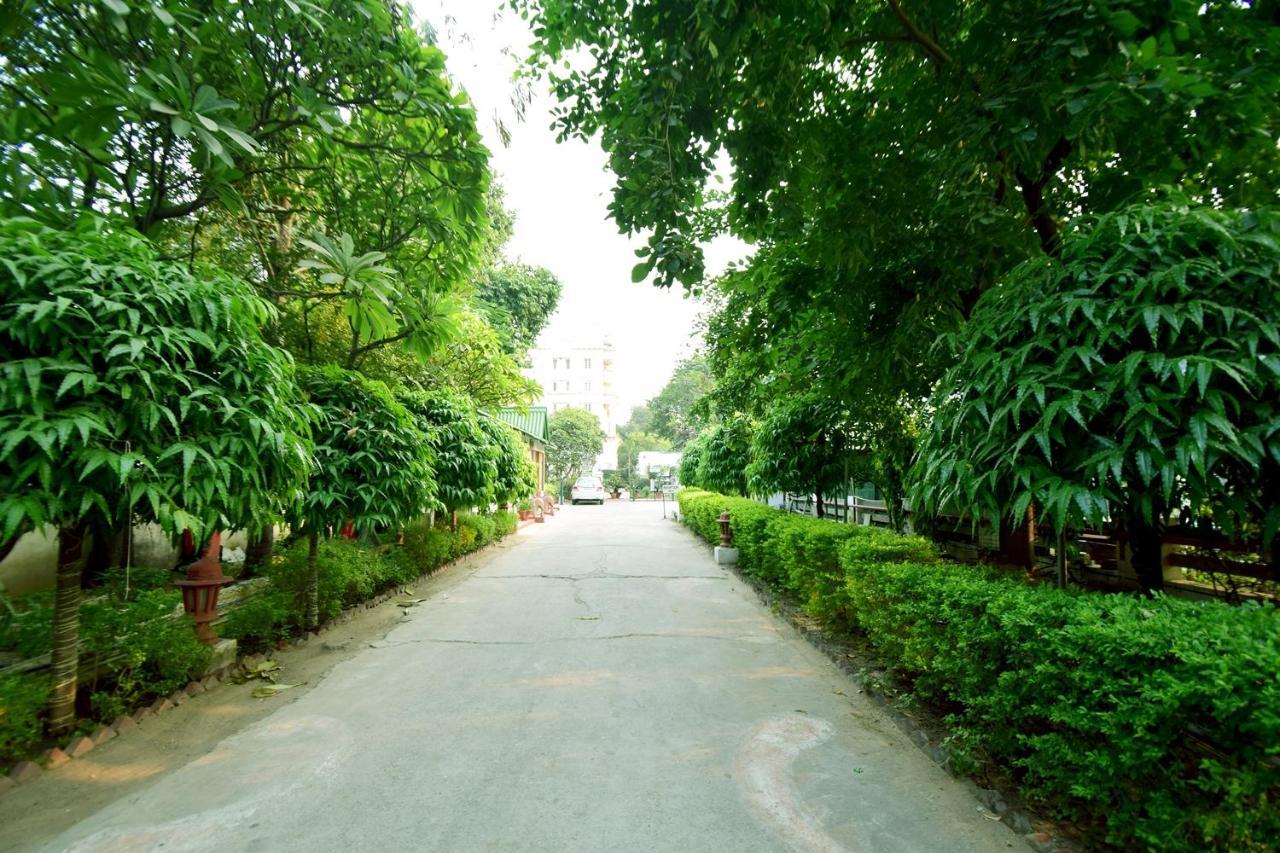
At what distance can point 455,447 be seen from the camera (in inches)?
336

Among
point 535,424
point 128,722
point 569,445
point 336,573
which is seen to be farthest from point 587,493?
point 128,722

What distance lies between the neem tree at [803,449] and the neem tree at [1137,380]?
17.7ft

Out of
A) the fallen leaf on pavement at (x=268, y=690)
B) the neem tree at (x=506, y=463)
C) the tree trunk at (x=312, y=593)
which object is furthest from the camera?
the neem tree at (x=506, y=463)

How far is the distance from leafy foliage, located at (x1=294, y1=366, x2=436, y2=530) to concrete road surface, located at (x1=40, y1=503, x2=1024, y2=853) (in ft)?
4.69

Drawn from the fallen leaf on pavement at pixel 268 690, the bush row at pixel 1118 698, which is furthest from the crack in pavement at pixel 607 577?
the bush row at pixel 1118 698

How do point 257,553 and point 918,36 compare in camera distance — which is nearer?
point 918,36

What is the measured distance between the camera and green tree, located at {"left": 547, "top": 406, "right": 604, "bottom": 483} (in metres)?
38.9

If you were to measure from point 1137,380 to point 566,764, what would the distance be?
3.55 meters

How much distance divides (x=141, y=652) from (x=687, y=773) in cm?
372

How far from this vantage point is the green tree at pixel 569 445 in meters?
38.9

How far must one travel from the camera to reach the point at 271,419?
361 cm

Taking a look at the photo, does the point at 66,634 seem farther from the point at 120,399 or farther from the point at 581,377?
the point at 581,377

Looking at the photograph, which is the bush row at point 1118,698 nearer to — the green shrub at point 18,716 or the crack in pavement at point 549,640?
the crack in pavement at point 549,640

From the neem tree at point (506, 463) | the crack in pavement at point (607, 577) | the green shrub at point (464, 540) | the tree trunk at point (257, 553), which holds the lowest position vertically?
the crack in pavement at point (607, 577)
